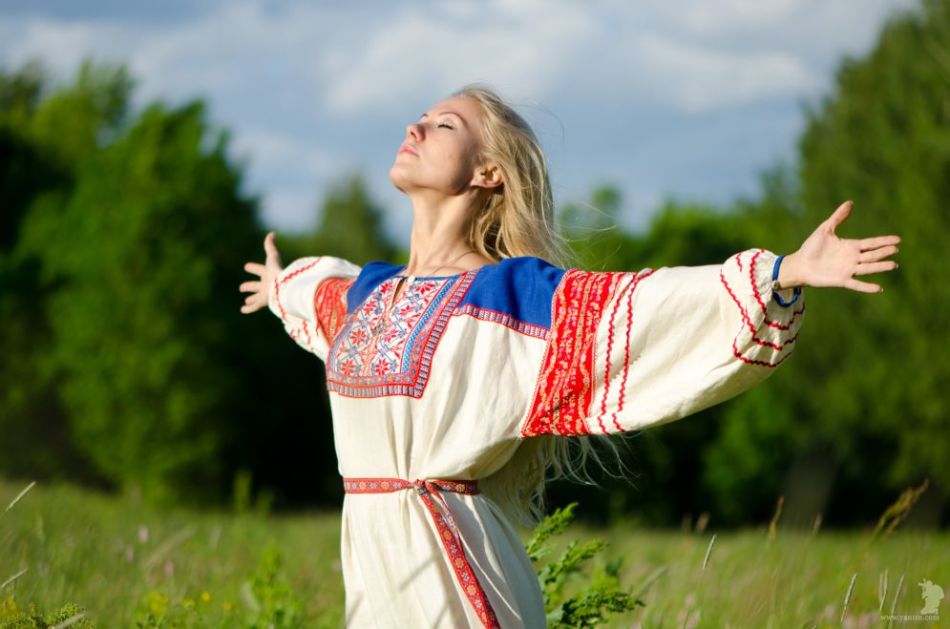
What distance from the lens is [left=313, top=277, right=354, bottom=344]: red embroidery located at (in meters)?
3.40

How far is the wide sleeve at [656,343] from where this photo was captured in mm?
2471

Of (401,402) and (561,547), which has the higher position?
(401,402)

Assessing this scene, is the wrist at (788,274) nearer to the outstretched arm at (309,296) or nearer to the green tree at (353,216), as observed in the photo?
the outstretched arm at (309,296)

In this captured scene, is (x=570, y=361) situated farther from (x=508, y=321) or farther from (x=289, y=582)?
(x=289, y=582)

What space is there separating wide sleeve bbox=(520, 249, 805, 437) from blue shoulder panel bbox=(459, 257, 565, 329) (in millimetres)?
35

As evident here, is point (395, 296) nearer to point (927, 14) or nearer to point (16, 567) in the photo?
point (16, 567)

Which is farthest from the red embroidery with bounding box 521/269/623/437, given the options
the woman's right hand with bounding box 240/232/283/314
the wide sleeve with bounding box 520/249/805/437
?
the woman's right hand with bounding box 240/232/283/314

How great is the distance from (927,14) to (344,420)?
1440 cm

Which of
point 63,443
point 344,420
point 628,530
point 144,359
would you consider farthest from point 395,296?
point 63,443

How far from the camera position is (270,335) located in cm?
1511

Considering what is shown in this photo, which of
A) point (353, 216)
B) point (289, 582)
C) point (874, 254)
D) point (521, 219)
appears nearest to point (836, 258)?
point (874, 254)

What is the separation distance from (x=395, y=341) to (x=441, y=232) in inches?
16.9

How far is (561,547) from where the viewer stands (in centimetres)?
668

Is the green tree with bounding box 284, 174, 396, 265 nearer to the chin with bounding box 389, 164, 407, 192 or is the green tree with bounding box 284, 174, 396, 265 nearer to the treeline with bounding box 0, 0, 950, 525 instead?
the treeline with bounding box 0, 0, 950, 525
